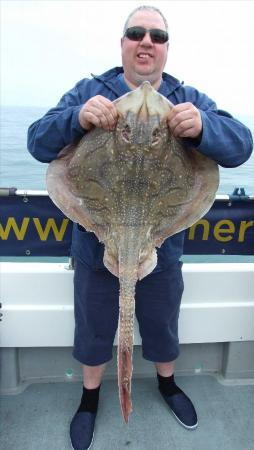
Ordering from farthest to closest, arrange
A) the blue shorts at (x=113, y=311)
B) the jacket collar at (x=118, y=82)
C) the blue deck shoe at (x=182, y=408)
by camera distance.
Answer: the blue deck shoe at (x=182, y=408) < the blue shorts at (x=113, y=311) < the jacket collar at (x=118, y=82)

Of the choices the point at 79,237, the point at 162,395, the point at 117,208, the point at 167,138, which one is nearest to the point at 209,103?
the point at 167,138

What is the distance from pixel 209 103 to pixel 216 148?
0.52 metres

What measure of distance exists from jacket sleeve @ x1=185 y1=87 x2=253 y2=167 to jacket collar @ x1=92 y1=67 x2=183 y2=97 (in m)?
0.32

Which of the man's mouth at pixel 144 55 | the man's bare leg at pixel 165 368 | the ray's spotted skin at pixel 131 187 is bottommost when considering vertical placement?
the man's bare leg at pixel 165 368

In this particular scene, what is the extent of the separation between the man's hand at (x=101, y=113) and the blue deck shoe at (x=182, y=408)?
2.02 metres

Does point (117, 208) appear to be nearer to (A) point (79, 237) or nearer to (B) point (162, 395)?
(A) point (79, 237)

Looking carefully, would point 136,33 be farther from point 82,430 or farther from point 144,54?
point 82,430

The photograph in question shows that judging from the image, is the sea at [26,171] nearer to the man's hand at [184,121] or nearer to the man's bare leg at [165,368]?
the man's bare leg at [165,368]

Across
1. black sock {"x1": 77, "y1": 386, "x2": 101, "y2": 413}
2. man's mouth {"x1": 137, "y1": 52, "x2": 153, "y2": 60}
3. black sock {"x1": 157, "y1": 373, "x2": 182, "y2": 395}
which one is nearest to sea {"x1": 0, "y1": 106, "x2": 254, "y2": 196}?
black sock {"x1": 157, "y1": 373, "x2": 182, "y2": 395}

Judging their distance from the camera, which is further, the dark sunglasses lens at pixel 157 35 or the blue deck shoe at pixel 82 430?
the blue deck shoe at pixel 82 430

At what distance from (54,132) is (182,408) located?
2.03m

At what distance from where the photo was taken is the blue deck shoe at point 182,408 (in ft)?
8.28

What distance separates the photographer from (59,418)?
2580mm

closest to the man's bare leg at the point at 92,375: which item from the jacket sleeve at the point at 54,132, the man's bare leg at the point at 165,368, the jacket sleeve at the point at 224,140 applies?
the man's bare leg at the point at 165,368
